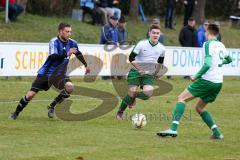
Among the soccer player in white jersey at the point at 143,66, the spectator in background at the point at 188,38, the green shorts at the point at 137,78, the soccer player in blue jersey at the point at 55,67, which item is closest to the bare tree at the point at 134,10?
the spectator in background at the point at 188,38

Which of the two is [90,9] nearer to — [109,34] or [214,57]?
[109,34]

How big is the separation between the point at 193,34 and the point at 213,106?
32.0ft

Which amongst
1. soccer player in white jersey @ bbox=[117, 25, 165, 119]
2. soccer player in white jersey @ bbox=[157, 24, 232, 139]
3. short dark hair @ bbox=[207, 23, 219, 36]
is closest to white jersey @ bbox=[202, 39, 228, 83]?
soccer player in white jersey @ bbox=[157, 24, 232, 139]

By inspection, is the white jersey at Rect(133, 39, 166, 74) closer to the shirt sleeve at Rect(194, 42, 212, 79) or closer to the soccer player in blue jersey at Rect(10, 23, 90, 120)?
the soccer player in blue jersey at Rect(10, 23, 90, 120)

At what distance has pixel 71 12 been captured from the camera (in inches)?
1388

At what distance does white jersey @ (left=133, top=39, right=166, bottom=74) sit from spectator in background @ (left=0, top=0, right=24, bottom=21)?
1323 cm

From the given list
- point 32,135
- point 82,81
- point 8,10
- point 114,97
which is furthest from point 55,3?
point 32,135

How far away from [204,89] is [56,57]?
344 centimetres

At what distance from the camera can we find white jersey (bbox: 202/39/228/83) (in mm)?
12375

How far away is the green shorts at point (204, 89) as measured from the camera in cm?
1240

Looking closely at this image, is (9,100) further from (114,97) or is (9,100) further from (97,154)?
(97,154)

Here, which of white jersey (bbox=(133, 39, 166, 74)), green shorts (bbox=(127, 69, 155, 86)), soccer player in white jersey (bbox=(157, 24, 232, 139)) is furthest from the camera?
green shorts (bbox=(127, 69, 155, 86))

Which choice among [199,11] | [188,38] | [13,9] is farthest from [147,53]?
[199,11]

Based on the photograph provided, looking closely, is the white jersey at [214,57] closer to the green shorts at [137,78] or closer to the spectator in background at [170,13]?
the green shorts at [137,78]
